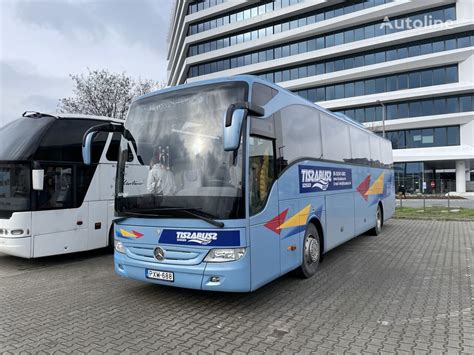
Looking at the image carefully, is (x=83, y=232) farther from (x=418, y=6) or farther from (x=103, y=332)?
(x=418, y=6)

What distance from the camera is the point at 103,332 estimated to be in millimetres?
4551

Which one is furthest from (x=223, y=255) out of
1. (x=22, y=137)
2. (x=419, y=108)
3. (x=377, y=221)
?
(x=419, y=108)

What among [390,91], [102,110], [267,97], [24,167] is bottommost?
[24,167]

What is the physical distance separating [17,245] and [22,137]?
230 cm

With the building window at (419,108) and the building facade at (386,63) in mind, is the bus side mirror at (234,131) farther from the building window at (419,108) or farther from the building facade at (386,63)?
the building window at (419,108)

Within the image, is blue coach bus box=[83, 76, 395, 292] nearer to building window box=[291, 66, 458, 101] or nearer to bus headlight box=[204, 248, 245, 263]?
bus headlight box=[204, 248, 245, 263]

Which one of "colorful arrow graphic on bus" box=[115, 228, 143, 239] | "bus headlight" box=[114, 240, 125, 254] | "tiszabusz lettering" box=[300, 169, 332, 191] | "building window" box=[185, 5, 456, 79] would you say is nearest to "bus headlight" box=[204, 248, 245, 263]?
"colorful arrow graphic on bus" box=[115, 228, 143, 239]

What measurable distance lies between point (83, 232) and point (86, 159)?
3.13m

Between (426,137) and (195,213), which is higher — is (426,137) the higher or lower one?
the higher one

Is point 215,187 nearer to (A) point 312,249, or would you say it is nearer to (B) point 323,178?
(A) point 312,249

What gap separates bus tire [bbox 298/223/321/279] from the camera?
6.67m

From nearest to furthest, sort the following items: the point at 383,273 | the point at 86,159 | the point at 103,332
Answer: the point at 103,332 < the point at 86,159 < the point at 383,273

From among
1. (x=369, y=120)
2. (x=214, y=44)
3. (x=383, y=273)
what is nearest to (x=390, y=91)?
(x=369, y=120)

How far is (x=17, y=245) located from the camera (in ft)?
24.8
